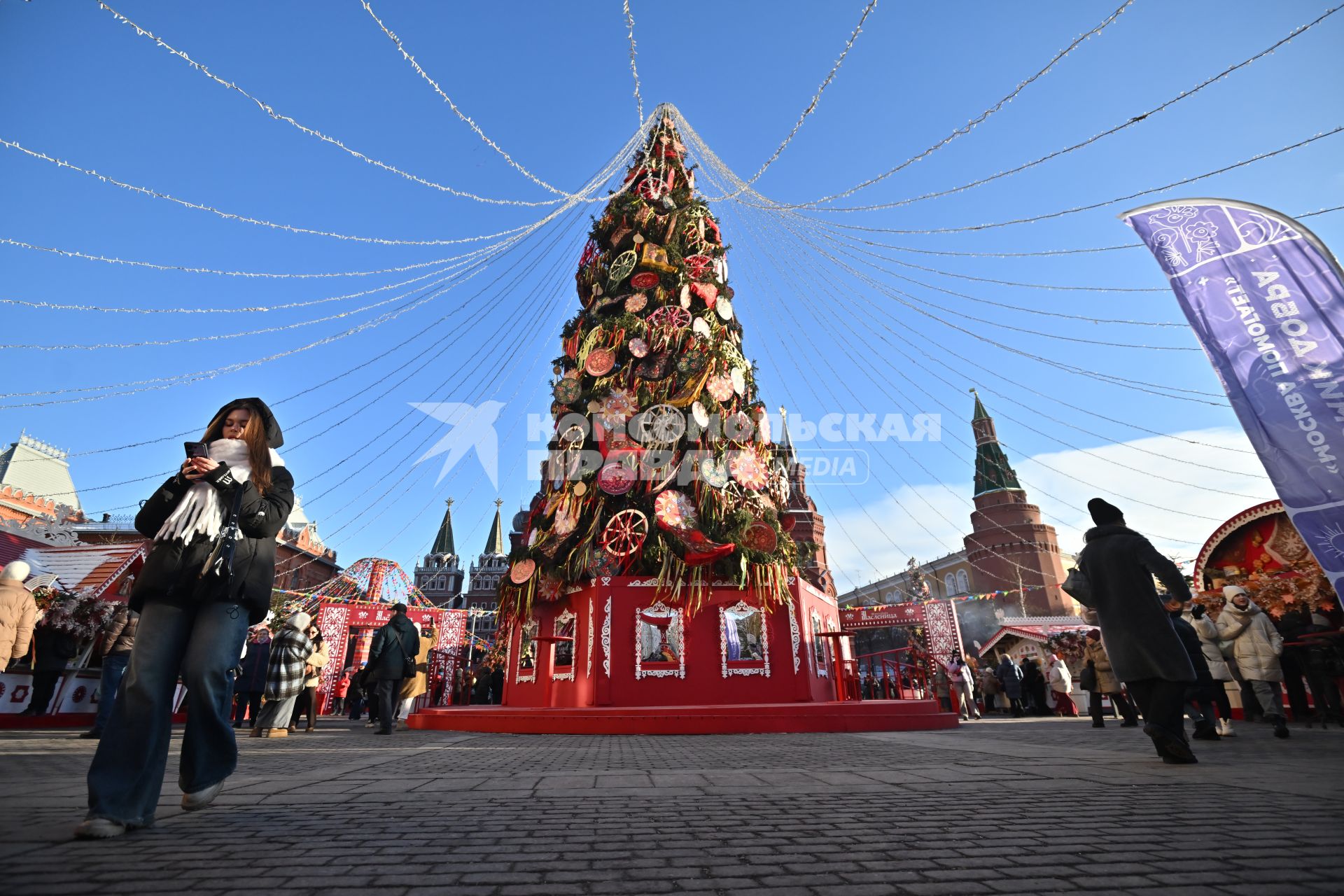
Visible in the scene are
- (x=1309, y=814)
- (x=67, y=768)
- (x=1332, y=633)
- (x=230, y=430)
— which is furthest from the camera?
(x=1332, y=633)

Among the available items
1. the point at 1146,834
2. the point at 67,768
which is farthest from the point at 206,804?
the point at 1146,834

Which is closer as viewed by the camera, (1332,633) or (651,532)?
(1332,633)

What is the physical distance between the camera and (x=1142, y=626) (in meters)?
4.85

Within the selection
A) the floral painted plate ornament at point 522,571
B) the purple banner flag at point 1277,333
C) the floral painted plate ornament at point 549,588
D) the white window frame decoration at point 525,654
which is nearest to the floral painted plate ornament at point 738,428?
the floral painted plate ornament at point 549,588

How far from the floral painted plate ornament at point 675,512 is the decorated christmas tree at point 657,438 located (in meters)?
0.03

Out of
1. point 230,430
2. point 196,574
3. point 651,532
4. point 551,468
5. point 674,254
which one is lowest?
point 196,574

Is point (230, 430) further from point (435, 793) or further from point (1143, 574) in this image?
point (1143, 574)

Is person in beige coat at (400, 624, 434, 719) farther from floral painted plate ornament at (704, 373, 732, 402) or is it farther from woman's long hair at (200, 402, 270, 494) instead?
woman's long hair at (200, 402, 270, 494)

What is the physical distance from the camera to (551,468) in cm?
1463

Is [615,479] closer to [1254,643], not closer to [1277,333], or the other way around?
[1277,333]

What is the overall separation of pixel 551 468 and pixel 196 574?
11.9 m

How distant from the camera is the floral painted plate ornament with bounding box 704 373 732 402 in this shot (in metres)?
14.1

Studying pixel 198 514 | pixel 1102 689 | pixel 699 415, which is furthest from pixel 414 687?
pixel 1102 689

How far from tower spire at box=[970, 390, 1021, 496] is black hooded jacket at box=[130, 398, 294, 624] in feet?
202
